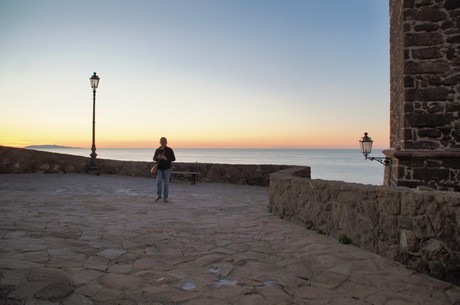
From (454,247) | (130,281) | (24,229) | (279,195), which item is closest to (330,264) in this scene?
(454,247)

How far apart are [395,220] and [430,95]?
160 inches

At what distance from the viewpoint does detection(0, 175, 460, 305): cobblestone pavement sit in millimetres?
3107

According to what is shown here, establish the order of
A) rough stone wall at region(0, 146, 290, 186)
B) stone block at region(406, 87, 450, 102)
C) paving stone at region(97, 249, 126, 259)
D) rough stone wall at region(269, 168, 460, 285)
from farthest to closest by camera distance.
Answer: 1. rough stone wall at region(0, 146, 290, 186)
2. stone block at region(406, 87, 450, 102)
3. paving stone at region(97, 249, 126, 259)
4. rough stone wall at region(269, 168, 460, 285)

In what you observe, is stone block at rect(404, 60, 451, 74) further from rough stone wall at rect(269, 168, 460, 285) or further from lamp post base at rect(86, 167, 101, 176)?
lamp post base at rect(86, 167, 101, 176)

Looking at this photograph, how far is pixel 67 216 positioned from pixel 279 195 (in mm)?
3893

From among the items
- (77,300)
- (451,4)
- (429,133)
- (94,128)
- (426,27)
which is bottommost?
(77,300)

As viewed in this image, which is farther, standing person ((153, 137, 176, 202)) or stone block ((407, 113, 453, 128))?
standing person ((153, 137, 176, 202))

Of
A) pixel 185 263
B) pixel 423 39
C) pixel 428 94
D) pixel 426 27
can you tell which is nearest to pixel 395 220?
pixel 185 263

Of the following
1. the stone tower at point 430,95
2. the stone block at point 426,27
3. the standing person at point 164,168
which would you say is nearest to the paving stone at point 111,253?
the standing person at point 164,168

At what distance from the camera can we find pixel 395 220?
13.5 feet

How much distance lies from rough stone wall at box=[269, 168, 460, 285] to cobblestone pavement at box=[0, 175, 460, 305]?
16cm

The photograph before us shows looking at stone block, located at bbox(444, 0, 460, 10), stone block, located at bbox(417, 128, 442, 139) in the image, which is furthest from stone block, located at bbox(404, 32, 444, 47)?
stone block, located at bbox(417, 128, 442, 139)

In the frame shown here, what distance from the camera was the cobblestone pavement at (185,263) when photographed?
3107 millimetres

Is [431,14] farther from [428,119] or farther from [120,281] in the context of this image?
[120,281]
